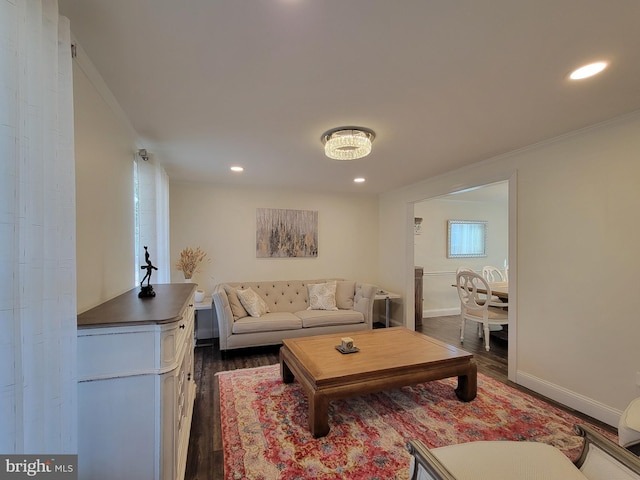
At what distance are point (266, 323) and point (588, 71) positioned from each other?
3.64m

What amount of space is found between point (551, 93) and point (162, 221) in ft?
11.2

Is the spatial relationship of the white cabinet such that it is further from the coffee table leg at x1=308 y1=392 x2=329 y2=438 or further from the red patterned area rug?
the coffee table leg at x1=308 y1=392 x2=329 y2=438

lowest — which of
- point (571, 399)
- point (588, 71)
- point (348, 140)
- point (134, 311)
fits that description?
point (571, 399)

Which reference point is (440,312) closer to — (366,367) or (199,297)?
(366,367)

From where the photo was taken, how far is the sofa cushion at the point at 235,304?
12.6ft

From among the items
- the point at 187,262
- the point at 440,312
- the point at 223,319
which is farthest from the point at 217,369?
the point at 440,312

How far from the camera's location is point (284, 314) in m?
4.12

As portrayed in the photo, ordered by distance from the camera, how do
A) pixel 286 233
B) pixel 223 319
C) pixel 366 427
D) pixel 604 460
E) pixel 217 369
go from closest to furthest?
pixel 604 460 < pixel 366 427 < pixel 217 369 < pixel 223 319 < pixel 286 233

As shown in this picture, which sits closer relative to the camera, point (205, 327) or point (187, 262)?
point (187, 262)

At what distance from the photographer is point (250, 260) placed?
463cm

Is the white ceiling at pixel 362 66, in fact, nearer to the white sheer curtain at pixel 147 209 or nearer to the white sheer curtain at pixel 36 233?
the white sheer curtain at pixel 147 209

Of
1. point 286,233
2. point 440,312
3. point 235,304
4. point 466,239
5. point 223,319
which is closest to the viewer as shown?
point 223,319

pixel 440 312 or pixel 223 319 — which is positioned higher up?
pixel 223 319

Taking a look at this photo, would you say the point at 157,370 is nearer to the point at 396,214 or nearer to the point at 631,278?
the point at 631,278
